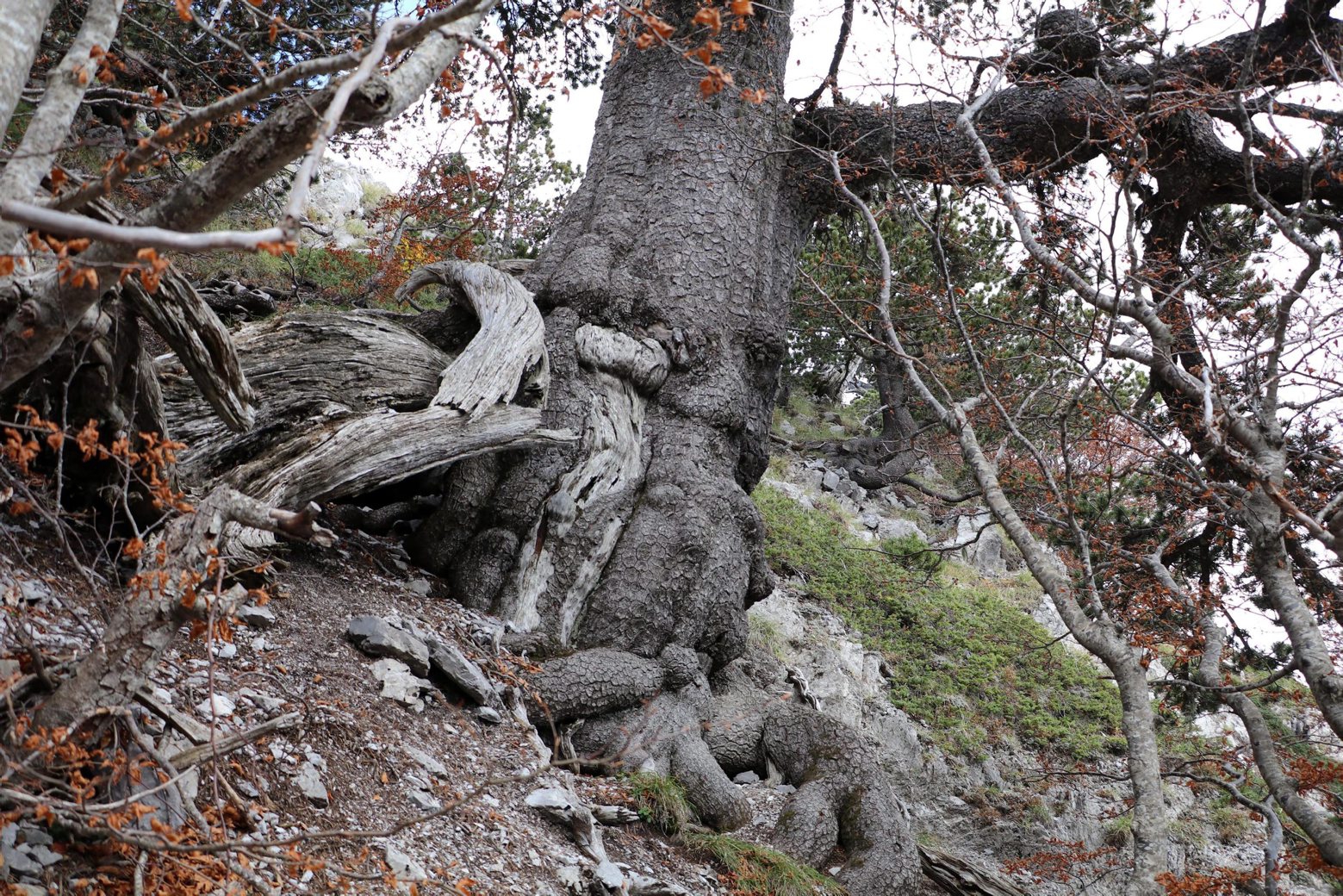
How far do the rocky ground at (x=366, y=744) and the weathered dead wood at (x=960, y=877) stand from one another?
0.16 metres

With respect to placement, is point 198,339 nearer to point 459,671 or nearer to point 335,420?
point 335,420

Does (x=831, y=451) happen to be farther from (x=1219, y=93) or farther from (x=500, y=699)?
(x=500, y=699)

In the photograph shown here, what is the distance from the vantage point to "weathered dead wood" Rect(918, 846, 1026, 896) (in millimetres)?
5672

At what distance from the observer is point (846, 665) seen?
388 inches

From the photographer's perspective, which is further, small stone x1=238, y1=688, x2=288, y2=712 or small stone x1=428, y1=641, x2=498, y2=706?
small stone x1=428, y1=641, x2=498, y2=706

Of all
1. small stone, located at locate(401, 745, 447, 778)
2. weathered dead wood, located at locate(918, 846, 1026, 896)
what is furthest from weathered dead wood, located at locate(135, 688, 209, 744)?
weathered dead wood, located at locate(918, 846, 1026, 896)

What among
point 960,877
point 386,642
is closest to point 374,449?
point 386,642

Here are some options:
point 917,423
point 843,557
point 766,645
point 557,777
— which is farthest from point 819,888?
point 917,423

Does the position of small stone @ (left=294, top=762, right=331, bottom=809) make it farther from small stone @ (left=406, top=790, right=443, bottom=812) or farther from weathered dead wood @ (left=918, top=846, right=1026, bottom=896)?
weathered dead wood @ (left=918, top=846, right=1026, bottom=896)

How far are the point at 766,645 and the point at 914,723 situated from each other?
5.97 feet

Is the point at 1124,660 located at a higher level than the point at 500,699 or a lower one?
higher

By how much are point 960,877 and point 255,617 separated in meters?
4.59

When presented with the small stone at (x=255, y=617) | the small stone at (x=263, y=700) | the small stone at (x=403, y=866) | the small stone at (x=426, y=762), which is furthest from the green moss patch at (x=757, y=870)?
the small stone at (x=255, y=617)

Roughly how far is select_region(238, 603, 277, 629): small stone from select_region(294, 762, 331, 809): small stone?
1044mm
